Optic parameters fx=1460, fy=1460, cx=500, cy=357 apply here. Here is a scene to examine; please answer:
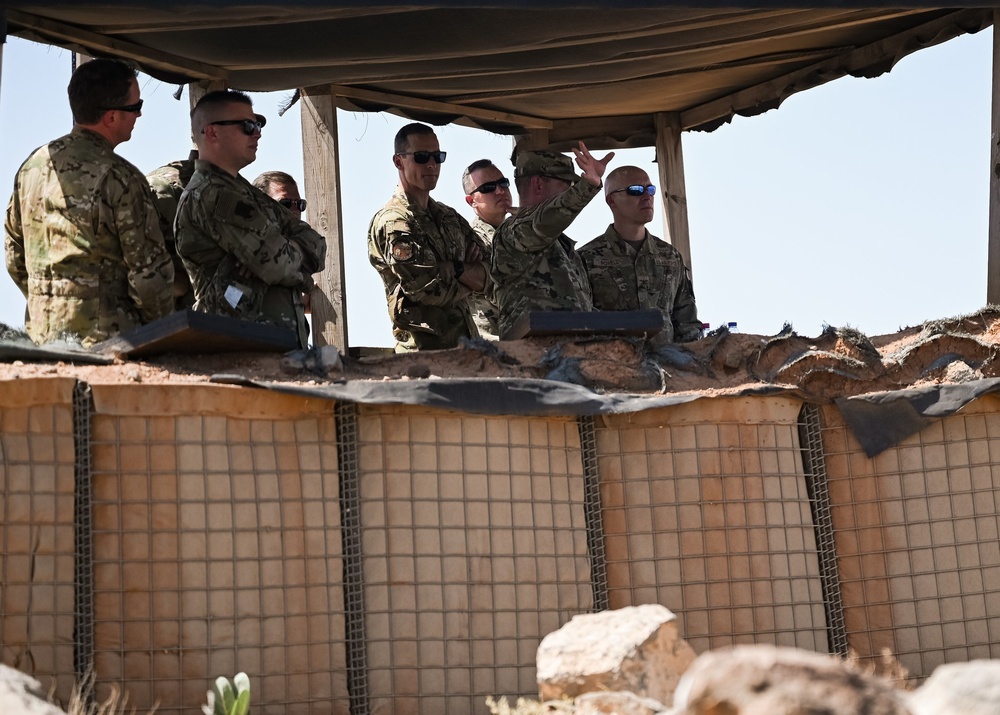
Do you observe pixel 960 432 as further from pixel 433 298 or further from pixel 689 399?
pixel 433 298

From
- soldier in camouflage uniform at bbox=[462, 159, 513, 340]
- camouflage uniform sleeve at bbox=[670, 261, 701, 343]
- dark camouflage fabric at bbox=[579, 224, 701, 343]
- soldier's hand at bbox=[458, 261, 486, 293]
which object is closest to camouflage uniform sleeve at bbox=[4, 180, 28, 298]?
soldier's hand at bbox=[458, 261, 486, 293]

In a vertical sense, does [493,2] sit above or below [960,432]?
above

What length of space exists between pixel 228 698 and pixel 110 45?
4019 millimetres

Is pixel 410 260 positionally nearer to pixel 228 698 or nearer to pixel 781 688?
pixel 228 698

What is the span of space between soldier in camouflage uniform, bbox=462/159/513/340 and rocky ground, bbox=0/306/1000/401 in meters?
2.28

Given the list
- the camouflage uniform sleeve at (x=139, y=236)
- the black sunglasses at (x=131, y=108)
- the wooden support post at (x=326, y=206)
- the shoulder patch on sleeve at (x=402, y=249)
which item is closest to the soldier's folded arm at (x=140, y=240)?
the camouflage uniform sleeve at (x=139, y=236)

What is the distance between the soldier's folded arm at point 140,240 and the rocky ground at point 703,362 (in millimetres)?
659

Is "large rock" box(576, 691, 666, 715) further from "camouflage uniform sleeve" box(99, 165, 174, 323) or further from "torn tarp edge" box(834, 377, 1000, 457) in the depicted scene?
"camouflage uniform sleeve" box(99, 165, 174, 323)

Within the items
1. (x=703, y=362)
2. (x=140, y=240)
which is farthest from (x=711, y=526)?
(x=140, y=240)

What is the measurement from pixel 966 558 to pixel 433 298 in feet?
10.2

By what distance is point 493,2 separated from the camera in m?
6.66

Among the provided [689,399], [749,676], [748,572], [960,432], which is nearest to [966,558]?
[960,432]

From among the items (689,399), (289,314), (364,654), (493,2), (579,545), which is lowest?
(364,654)

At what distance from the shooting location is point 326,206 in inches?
346
